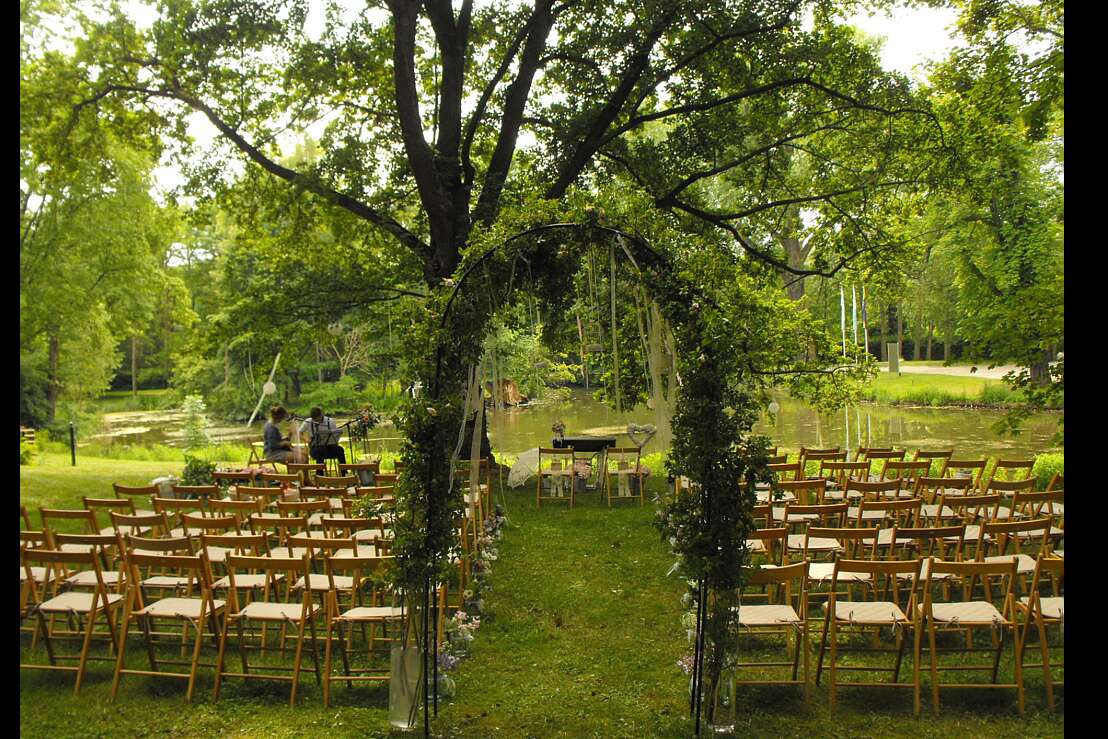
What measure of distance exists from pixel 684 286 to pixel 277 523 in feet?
12.2

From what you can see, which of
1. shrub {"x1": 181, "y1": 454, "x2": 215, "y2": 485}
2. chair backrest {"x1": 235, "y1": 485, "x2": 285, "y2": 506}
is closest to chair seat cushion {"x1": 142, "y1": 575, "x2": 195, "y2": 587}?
chair backrest {"x1": 235, "y1": 485, "x2": 285, "y2": 506}

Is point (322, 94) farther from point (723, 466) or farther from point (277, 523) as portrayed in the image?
point (723, 466)

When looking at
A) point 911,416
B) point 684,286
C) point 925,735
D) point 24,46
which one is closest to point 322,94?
point 24,46

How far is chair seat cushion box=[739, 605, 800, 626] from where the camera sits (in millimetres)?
5102

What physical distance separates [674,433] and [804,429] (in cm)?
2096

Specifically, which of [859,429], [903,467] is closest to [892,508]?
[903,467]

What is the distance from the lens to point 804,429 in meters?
24.9

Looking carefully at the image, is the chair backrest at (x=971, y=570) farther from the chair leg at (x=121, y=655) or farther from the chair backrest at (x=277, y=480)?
the chair backrest at (x=277, y=480)

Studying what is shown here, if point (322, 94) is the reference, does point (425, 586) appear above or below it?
below

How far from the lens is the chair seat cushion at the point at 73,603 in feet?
17.7

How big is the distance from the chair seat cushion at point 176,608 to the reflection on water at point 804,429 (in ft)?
32.1

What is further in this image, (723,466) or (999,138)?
(999,138)

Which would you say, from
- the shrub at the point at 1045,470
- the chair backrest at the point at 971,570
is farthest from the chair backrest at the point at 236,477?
the shrub at the point at 1045,470

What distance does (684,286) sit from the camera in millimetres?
5176
